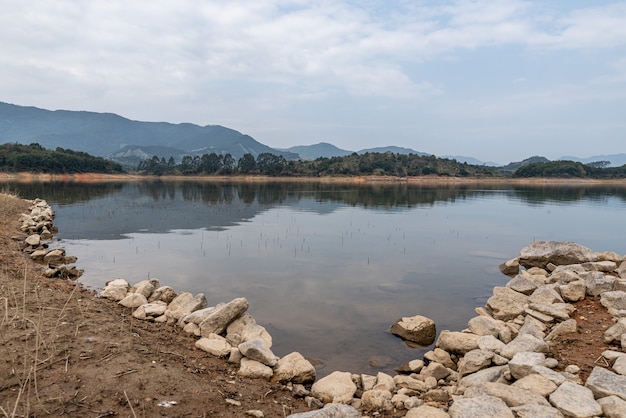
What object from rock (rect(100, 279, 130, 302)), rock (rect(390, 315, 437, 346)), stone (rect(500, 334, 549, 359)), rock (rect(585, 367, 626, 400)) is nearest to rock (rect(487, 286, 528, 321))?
rock (rect(390, 315, 437, 346))

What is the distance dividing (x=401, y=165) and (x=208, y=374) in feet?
427

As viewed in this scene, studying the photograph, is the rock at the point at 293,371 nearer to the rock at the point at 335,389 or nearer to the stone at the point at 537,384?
the rock at the point at 335,389

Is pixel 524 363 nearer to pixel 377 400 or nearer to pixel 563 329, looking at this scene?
pixel 377 400

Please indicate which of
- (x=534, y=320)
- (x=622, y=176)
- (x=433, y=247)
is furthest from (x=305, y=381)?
(x=622, y=176)

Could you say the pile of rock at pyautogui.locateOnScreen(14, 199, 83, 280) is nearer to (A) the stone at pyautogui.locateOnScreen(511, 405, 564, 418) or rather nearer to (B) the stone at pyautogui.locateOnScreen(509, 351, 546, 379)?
→ (B) the stone at pyautogui.locateOnScreen(509, 351, 546, 379)

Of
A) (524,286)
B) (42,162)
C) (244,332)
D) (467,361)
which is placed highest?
(42,162)

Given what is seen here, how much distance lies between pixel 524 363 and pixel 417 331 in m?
3.61

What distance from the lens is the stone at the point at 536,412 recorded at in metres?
4.80

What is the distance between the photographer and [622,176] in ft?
398

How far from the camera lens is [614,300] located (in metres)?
9.55

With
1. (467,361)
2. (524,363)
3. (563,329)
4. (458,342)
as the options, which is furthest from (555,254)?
(524,363)

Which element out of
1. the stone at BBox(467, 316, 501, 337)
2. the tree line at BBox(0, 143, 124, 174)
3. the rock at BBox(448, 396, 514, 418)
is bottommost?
the stone at BBox(467, 316, 501, 337)

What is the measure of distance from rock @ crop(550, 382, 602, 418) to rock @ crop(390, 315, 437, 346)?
427 cm

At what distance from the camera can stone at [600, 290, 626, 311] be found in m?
9.40
